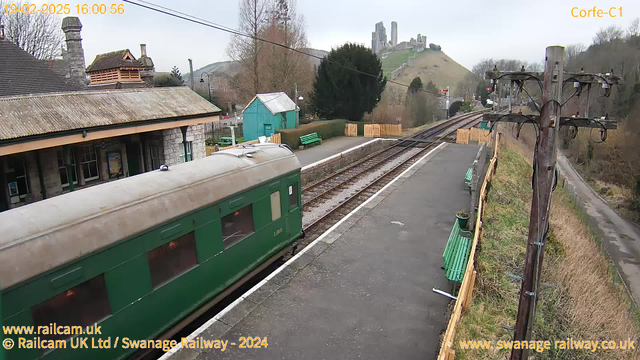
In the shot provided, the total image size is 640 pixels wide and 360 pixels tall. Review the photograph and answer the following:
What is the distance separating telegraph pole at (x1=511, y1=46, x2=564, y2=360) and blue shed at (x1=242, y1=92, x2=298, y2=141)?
22453 millimetres

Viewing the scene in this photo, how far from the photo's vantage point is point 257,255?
328 inches

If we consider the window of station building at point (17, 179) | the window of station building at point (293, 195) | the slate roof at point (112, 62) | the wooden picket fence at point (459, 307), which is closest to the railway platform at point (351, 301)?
the wooden picket fence at point (459, 307)

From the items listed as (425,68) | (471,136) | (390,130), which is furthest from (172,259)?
(425,68)

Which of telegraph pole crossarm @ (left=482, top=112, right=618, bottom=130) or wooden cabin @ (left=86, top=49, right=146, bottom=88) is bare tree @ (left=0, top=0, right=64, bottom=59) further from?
telegraph pole crossarm @ (left=482, top=112, right=618, bottom=130)

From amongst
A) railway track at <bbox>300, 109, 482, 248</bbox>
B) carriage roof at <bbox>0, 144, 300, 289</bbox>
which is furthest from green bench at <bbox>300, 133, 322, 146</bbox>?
carriage roof at <bbox>0, 144, 300, 289</bbox>

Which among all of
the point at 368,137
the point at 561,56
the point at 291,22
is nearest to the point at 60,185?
the point at 561,56

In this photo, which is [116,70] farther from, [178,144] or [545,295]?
[545,295]

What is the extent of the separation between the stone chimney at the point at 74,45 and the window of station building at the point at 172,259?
626 inches

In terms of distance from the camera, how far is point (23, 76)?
1378 cm

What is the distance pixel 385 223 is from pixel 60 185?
31.2 feet

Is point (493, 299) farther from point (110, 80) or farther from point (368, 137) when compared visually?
point (368, 137)

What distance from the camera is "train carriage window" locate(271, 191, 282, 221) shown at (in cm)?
877

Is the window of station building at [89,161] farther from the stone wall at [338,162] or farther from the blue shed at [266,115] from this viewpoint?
the blue shed at [266,115]

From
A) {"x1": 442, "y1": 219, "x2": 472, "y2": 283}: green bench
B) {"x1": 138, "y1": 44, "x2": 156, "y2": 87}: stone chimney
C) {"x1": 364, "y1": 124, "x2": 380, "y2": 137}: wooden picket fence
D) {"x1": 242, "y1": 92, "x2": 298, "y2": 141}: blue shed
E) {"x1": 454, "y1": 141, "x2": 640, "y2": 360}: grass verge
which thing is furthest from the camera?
{"x1": 364, "y1": 124, "x2": 380, "y2": 137}: wooden picket fence
